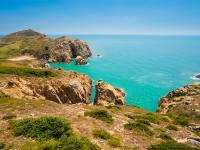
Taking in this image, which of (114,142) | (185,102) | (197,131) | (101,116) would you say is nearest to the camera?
(114,142)

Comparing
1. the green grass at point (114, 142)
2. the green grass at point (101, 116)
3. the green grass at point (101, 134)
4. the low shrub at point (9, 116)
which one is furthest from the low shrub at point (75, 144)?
the low shrub at point (9, 116)

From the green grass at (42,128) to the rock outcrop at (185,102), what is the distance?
2875cm

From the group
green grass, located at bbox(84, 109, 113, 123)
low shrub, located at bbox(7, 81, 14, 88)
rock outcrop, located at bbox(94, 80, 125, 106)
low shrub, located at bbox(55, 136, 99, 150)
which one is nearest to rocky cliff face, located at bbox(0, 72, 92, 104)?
low shrub, located at bbox(7, 81, 14, 88)

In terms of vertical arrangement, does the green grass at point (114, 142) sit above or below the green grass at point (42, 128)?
below

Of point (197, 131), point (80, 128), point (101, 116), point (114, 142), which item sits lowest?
point (197, 131)

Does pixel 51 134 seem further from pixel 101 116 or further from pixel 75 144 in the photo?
pixel 101 116

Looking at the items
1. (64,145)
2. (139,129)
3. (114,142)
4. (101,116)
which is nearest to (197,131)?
(139,129)

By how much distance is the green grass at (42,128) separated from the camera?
1509 centimetres

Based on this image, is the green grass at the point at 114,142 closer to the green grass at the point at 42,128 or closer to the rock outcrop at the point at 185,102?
the green grass at the point at 42,128

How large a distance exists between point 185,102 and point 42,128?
34843 mm

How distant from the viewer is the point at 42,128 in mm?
15773

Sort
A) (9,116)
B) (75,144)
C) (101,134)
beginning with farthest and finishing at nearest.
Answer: (9,116), (101,134), (75,144)

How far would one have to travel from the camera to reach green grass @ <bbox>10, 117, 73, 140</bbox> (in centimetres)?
1509

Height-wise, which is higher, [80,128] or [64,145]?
[64,145]
